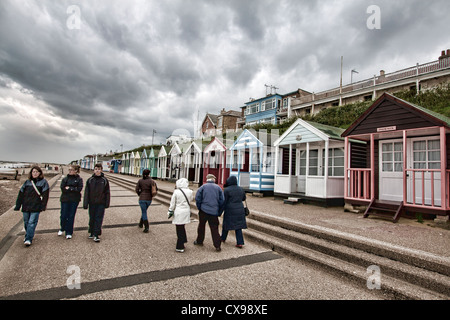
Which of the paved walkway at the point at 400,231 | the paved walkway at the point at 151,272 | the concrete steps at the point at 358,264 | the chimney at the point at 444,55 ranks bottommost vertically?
the paved walkway at the point at 151,272

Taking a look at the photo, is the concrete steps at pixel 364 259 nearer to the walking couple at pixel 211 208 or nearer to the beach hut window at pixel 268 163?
the walking couple at pixel 211 208

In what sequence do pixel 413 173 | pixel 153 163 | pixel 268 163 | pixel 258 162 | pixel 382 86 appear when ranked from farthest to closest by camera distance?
1. pixel 153 163
2. pixel 382 86
3. pixel 258 162
4. pixel 268 163
5. pixel 413 173

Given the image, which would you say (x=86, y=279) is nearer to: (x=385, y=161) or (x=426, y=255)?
(x=426, y=255)

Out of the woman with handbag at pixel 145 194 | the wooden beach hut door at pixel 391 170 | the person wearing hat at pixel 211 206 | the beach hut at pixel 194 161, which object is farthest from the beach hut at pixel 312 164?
the beach hut at pixel 194 161

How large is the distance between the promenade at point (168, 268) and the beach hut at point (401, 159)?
3.74 ft

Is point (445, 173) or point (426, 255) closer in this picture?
point (426, 255)

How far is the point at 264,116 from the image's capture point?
124 ft

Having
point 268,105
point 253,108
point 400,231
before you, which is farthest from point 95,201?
point 253,108

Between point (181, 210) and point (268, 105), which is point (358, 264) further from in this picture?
point (268, 105)

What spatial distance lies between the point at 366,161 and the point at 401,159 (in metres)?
1.35

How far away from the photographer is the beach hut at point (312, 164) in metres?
9.40

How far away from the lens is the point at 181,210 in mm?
4805
